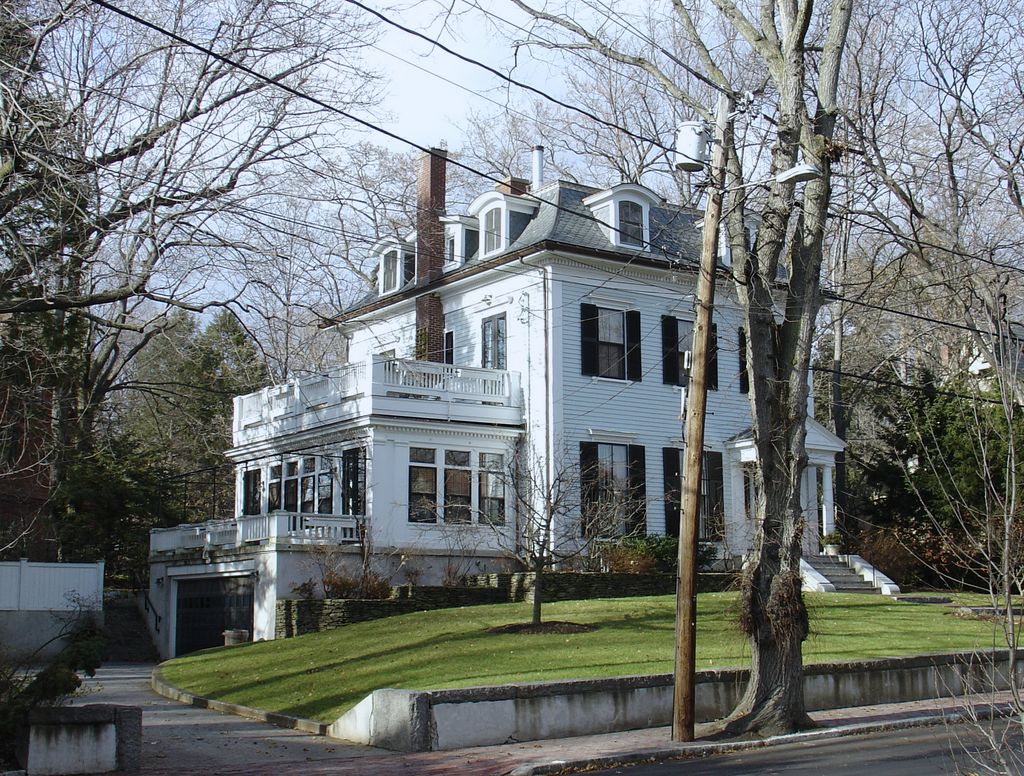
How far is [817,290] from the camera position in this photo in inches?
605

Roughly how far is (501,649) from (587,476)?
11945 millimetres

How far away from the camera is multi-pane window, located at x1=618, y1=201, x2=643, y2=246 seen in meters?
31.4

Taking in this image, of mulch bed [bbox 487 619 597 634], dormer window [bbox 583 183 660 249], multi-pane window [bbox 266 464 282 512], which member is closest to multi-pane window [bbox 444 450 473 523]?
multi-pane window [bbox 266 464 282 512]

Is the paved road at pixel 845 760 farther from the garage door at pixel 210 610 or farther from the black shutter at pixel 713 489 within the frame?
the garage door at pixel 210 610

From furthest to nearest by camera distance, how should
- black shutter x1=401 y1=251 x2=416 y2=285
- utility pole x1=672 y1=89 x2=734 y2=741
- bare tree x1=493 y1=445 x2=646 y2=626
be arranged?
black shutter x1=401 y1=251 x2=416 y2=285
bare tree x1=493 y1=445 x2=646 y2=626
utility pole x1=672 y1=89 x2=734 y2=741

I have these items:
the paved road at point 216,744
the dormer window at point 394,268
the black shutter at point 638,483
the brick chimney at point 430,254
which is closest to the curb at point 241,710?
the paved road at point 216,744

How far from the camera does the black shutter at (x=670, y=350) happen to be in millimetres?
31844

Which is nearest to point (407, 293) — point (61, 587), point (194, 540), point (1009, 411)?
point (194, 540)

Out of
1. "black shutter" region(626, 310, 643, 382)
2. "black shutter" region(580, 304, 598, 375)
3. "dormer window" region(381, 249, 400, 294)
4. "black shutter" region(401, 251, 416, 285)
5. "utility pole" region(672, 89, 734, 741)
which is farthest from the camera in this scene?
"dormer window" region(381, 249, 400, 294)

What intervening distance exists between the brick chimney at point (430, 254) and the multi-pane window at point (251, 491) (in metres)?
6.20

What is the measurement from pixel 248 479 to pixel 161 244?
18.1 m

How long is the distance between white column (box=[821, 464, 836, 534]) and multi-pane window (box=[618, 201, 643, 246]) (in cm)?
842

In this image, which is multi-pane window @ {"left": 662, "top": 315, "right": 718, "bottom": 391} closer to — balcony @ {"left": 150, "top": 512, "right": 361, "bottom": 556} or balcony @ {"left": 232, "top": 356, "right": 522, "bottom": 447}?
balcony @ {"left": 232, "top": 356, "right": 522, "bottom": 447}

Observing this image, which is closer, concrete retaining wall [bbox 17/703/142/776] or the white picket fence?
concrete retaining wall [bbox 17/703/142/776]
